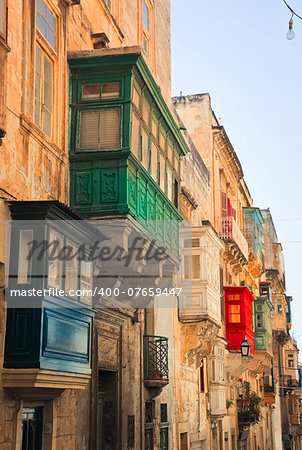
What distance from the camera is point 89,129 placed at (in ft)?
40.4

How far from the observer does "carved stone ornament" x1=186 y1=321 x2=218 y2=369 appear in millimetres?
21047

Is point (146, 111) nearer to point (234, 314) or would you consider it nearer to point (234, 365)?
point (234, 314)

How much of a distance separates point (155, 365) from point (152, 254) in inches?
179

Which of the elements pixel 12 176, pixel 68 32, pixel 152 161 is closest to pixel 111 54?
pixel 68 32

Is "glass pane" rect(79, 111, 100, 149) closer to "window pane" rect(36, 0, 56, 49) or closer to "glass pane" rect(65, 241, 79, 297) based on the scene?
"window pane" rect(36, 0, 56, 49)

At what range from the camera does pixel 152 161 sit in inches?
553

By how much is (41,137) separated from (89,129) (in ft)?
5.38

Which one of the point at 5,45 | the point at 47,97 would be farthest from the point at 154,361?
the point at 5,45

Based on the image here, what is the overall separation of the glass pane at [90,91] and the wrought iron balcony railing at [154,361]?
690 centimetres

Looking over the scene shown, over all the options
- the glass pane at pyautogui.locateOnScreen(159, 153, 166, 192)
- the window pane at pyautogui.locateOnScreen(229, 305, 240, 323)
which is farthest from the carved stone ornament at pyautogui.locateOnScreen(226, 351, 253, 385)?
the glass pane at pyautogui.locateOnScreen(159, 153, 166, 192)

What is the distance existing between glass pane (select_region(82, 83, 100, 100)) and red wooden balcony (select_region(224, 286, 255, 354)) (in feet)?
58.8

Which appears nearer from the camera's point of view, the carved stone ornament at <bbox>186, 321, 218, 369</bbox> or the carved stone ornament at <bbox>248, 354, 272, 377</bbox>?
the carved stone ornament at <bbox>186, 321, 218, 369</bbox>

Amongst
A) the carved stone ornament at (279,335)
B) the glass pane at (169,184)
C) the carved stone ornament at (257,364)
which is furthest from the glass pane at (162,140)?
the carved stone ornament at (279,335)

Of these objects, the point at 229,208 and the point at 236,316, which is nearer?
the point at 236,316
